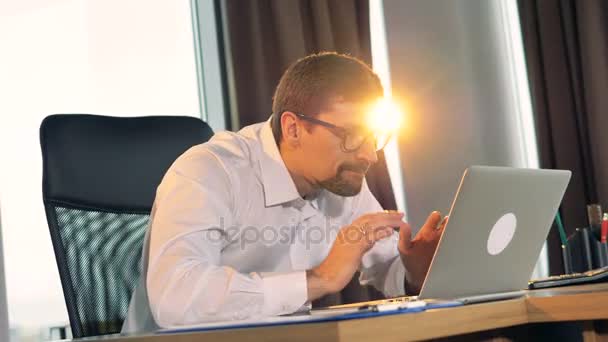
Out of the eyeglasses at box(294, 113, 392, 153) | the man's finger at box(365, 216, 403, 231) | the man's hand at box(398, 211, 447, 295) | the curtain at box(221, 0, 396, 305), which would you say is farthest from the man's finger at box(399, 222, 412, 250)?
the curtain at box(221, 0, 396, 305)

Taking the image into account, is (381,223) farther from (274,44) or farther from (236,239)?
(274,44)

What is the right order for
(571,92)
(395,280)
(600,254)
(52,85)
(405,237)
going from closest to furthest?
(405,237) → (395,280) → (600,254) → (52,85) → (571,92)

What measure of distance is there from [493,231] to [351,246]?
10.3 inches

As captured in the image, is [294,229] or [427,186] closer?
[294,229]

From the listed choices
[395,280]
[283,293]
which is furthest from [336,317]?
[395,280]

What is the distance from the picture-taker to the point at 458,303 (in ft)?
3.61

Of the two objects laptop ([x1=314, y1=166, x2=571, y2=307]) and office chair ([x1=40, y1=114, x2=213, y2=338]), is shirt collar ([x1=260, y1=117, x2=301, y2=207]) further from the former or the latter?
laptop ([x1=314, y1=166, x2=571, y2=307])

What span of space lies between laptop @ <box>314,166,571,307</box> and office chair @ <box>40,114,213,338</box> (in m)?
0.65

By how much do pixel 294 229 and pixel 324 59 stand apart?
0.41m

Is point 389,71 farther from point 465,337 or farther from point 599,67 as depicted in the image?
point 465,337

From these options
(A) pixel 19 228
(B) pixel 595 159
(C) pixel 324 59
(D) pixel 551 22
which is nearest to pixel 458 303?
(C) pixel 324 59

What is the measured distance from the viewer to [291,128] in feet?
6.53

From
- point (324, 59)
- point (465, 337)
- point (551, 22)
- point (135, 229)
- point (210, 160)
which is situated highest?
point (551, 22)

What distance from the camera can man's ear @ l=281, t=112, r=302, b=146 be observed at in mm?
1982
